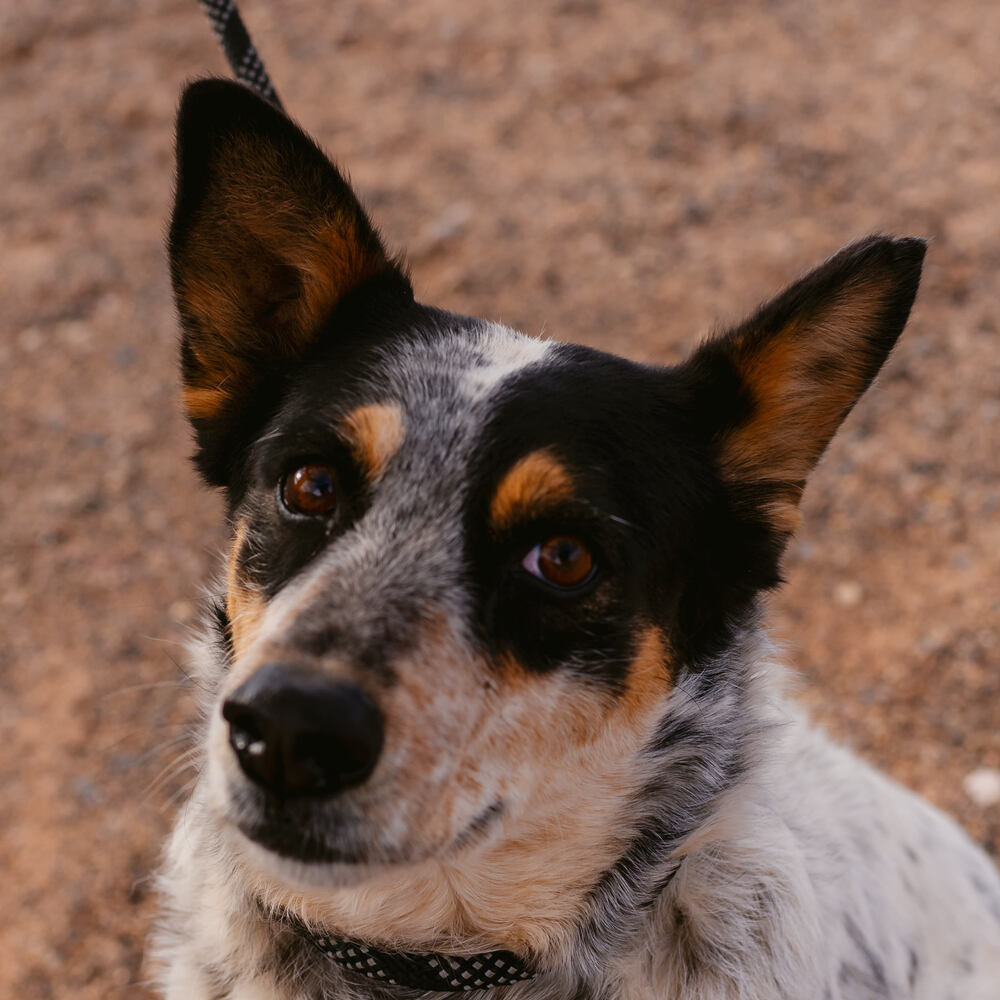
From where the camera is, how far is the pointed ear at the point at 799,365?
222 cm

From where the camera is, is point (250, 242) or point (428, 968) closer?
point (428, 968)

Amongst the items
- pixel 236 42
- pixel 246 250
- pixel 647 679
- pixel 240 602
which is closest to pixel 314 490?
pixel 240 602

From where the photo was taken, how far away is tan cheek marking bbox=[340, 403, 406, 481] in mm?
2287

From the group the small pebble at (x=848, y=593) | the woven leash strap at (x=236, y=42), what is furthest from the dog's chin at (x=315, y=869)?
the small pebble at (x=848, y=593)

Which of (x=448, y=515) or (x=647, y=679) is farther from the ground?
(x=448, y=515)

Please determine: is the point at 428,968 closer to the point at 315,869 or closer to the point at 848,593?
the point at 315,869

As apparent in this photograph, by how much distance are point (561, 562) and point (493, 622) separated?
19 cm

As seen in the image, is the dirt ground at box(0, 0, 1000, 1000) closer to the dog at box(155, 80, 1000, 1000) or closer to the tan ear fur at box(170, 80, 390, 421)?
the dog at box(155, 80, 1000, 1000)

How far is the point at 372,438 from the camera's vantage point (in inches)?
90.2

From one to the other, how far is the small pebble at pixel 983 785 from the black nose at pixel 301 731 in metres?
3.18

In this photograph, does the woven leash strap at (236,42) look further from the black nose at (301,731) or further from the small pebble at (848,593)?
the small pebble at (848,593)

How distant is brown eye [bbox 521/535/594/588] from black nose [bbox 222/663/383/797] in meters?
0.50

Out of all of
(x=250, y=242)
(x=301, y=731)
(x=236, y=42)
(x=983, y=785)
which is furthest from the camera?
(x=983, y=785)

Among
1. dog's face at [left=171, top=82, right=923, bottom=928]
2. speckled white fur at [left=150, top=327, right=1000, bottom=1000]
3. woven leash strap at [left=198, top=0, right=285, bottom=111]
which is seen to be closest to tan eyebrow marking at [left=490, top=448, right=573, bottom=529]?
dog's face at [left=171, top=82, right=923, bottom=928]
